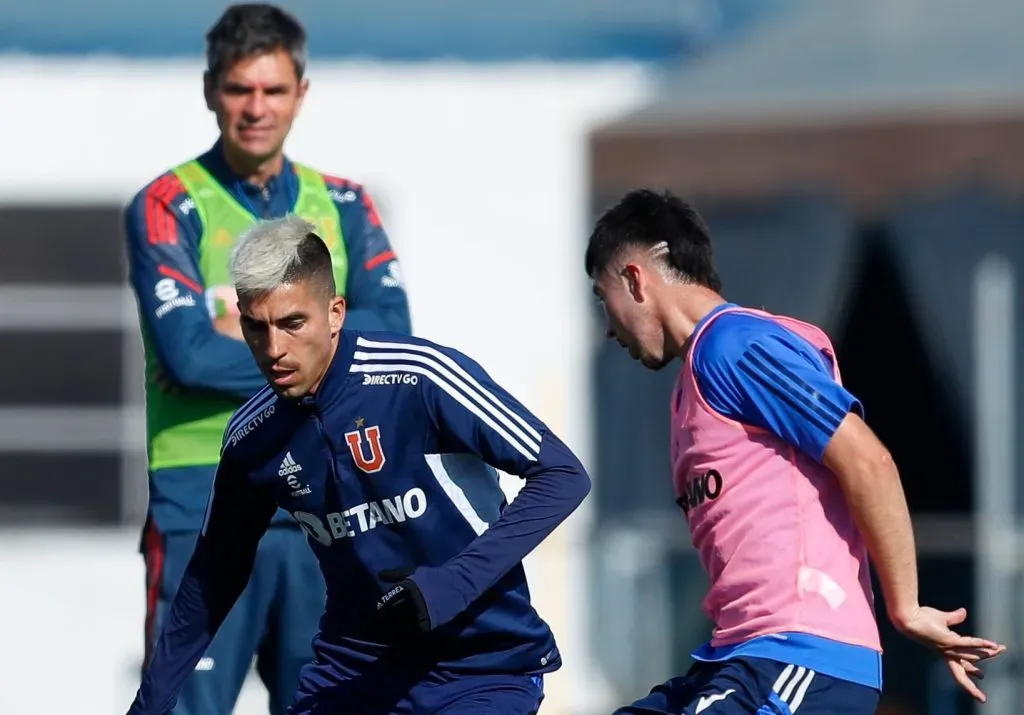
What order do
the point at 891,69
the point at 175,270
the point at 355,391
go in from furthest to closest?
1. the point at 891,69
2. the point at 175,270
3. the point at 355,391

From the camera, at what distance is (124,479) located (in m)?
10.4

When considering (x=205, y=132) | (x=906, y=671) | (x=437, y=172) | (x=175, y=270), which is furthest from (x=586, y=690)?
(x=175, y=270)

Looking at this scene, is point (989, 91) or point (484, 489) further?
point (989, 91)

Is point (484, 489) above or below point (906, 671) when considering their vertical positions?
above

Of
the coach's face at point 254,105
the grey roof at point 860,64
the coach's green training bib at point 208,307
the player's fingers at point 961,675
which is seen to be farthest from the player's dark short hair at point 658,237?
the grey roof at point 860,64

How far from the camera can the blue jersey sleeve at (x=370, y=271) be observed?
5.06 metres

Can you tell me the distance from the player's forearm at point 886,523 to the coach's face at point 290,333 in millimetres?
1103

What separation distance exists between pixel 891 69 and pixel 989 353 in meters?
1.74

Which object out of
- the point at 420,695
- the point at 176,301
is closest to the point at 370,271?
the point at 176,301

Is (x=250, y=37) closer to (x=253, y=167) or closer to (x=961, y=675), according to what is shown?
(x=253, y=167)

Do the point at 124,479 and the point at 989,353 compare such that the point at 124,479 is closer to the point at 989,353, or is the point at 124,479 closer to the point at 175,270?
the point at 989,353

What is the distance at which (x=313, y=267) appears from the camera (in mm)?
4055

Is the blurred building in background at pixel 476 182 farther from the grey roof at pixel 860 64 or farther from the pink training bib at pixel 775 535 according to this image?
the pink training bib at pixel 775 535

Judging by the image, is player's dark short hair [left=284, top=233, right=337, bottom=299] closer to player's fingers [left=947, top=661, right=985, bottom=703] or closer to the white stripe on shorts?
the white stripe on shorts
